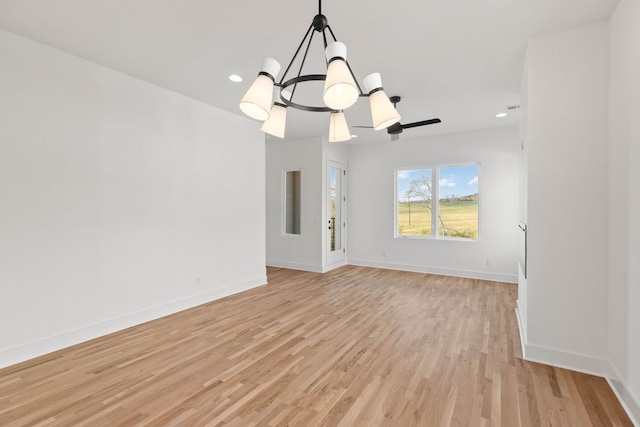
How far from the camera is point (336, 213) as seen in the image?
22.2ft

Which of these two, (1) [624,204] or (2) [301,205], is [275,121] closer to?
(1) [624,204]

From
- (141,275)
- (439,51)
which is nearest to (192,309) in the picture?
(141,275)

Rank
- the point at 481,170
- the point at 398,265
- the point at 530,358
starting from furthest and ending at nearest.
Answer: the point at 398,265
the point at 481,170
the point at 530,358

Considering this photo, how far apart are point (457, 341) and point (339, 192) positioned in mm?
4378

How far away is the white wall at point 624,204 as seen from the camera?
6.25ft

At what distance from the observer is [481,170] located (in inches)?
219

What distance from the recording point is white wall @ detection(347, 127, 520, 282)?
5.34 m

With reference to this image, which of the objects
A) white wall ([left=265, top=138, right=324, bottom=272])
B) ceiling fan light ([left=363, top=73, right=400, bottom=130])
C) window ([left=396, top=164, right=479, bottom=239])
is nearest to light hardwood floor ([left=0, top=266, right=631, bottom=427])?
ceiling fan light ([left=363, top=73, right=400, bottom=130])

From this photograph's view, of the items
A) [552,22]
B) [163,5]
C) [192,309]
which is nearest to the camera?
[163,5]

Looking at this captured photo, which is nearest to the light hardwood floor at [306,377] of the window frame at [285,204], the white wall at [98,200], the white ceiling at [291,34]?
the white wall at [98,200]

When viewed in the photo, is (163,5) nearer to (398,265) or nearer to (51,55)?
(51,55)

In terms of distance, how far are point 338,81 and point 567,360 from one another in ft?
9.50

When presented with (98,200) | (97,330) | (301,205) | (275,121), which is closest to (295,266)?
(301,205)

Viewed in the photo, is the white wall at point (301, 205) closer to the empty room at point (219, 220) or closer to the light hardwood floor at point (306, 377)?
the empty room at point (219, 220)
